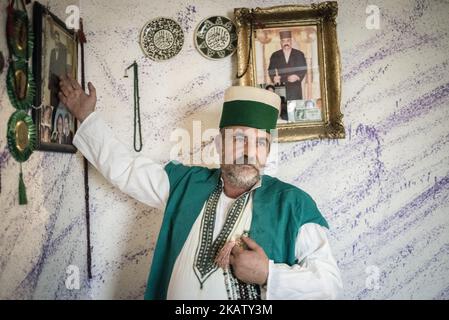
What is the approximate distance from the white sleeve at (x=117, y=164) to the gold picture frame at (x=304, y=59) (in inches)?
23.9

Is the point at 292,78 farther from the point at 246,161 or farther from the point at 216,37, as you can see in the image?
the point at 246,161

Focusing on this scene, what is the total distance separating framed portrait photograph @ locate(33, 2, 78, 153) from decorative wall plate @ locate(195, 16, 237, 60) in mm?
586

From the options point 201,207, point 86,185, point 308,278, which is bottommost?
point 308,278

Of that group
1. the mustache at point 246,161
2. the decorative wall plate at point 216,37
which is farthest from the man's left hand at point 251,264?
the decorative wall plate at point 216,37

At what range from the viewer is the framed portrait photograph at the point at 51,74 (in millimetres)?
1311

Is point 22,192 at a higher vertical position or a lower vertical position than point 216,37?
lower

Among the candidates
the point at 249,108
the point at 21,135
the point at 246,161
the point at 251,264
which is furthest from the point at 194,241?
the point at 21,135

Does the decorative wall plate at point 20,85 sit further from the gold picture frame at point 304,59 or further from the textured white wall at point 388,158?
the gold picture frame at point 304,59

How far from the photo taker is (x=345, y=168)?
1.76 m

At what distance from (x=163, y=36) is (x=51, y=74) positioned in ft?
1.90

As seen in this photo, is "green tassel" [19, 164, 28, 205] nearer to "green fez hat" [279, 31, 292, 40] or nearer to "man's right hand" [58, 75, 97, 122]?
"man's right hand" [58, 75, 97, 122]

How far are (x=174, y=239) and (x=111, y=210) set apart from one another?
523mm

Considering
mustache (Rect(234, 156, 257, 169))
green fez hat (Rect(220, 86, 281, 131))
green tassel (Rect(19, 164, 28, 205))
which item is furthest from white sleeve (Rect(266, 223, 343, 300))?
green tassel (Rect(19, 164, 28, 205))

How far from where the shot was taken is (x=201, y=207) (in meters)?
1.49
